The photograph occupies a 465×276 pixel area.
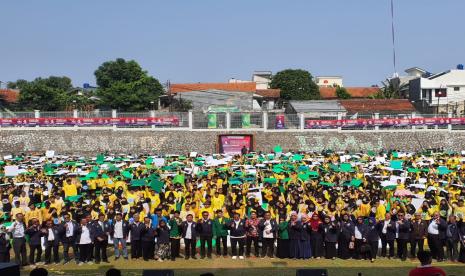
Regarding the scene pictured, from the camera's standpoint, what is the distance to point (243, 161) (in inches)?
1160

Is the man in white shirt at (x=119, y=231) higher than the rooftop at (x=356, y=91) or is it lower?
lower

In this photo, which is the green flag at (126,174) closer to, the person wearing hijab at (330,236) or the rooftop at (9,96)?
the person wearing hijab at (330,236)

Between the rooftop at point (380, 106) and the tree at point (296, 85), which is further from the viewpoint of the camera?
the tree at point (296, 85)

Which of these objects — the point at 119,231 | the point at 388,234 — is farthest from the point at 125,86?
the point at 388,234

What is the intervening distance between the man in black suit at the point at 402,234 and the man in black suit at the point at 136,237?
6.82 m

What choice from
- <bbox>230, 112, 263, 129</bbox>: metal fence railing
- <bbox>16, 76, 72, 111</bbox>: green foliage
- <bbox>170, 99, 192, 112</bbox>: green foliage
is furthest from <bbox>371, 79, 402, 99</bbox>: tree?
<bbox>16, 76, 72, 111</bbox>: green foliage

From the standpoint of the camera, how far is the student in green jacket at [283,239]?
1454cm

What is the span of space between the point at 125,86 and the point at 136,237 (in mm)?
43064

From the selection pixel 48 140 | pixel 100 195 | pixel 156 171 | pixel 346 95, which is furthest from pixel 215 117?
pixel 346 95

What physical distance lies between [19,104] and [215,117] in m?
24.5

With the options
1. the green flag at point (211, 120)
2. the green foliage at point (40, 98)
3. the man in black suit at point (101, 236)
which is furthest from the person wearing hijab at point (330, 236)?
the green foliage at point (40, 98)

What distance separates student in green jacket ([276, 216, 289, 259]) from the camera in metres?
14.5

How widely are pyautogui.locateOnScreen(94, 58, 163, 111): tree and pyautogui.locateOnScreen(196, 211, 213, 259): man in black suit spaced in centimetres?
4211

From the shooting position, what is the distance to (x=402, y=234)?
14266 mm
